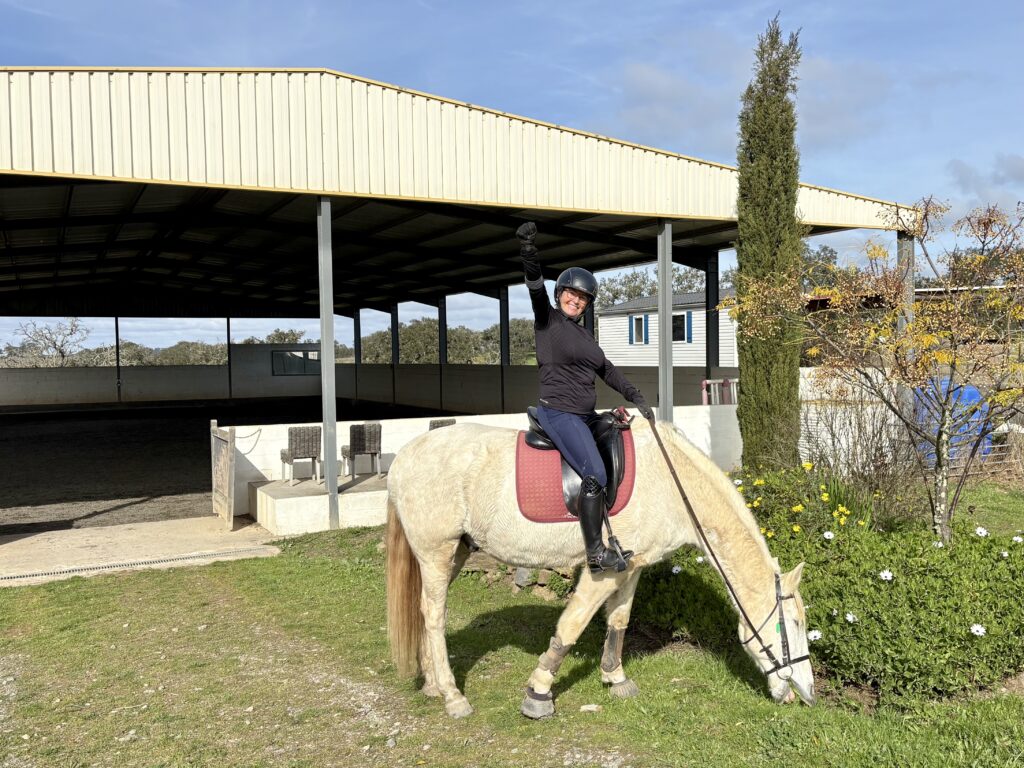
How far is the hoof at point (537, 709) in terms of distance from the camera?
13.2 feet

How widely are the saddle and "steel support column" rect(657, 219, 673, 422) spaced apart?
784cm

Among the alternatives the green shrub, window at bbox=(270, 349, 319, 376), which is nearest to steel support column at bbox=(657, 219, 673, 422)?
the green shrub

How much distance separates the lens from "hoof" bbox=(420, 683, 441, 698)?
437cm

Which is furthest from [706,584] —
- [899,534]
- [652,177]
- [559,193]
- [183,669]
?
[652,177]

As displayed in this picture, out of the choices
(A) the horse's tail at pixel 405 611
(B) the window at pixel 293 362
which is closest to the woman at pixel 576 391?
(A) the horse's tail at pixel 405 611

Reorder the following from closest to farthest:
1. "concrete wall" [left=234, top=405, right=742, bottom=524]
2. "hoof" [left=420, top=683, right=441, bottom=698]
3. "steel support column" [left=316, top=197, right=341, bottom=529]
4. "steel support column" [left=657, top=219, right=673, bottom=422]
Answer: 1. "hoof" [left=420, top=683, right=441, bottom=698]
2. "steel support column" [left=316, top=197, right=341, bottom=529]
3. "concrete wall" [left=234, top=405, right=742, bottom=524]
4. "steel support column" [left=657, top=219, right=673, bottom=422]

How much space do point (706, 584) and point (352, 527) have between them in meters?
5.22

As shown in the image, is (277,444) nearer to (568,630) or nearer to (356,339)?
(568,630)

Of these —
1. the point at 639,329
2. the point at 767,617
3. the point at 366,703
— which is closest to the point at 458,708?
the point at 366,703

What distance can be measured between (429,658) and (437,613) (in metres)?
0.31

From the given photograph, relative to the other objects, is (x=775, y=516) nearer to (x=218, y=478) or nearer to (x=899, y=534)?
(x=899, y=534)

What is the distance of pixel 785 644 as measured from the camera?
3.78 metres

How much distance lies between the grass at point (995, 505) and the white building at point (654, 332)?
15.9m

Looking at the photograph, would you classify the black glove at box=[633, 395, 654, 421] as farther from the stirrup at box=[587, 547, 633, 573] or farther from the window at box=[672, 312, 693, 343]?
the window at box=[672, 312, 693, 343]
